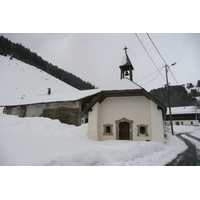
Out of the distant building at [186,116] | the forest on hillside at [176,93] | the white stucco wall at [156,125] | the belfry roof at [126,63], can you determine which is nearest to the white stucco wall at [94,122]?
the white stucco wall at [156,125]

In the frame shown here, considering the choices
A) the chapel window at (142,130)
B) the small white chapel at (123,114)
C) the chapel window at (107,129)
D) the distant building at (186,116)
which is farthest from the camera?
the distant building at (186,116)

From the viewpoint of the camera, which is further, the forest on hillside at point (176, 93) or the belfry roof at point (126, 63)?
the forest on hillside at point (176, 93)

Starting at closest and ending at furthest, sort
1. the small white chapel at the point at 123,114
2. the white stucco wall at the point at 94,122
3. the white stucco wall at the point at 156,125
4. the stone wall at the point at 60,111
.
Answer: the white stucco wall at the point at 156,125
the small white chapel at the point at 123,114
the white stucco wall at the point at 94,122
the stone wall at the point at 60,111

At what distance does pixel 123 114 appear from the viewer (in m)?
11.3

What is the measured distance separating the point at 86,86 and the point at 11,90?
43064 millimetres

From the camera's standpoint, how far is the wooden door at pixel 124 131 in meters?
11.2

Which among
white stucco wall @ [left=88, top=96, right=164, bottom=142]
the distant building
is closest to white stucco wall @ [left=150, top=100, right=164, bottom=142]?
white stucco wall @ [left=88, top=96, right=164, bottom=142]

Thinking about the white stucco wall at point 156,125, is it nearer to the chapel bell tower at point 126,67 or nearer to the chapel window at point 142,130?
the chapel window at point 142,130

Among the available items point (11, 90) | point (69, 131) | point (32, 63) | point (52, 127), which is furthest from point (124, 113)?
point (32, 63)

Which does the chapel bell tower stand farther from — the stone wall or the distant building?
the distant building

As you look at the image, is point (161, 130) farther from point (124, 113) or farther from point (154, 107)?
point (124, 113)

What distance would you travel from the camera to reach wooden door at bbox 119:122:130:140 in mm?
11250

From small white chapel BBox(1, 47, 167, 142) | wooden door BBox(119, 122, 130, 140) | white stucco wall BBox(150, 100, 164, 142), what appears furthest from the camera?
wooden door BBox(119, 122, 130, 140)

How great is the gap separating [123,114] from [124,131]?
142cm
